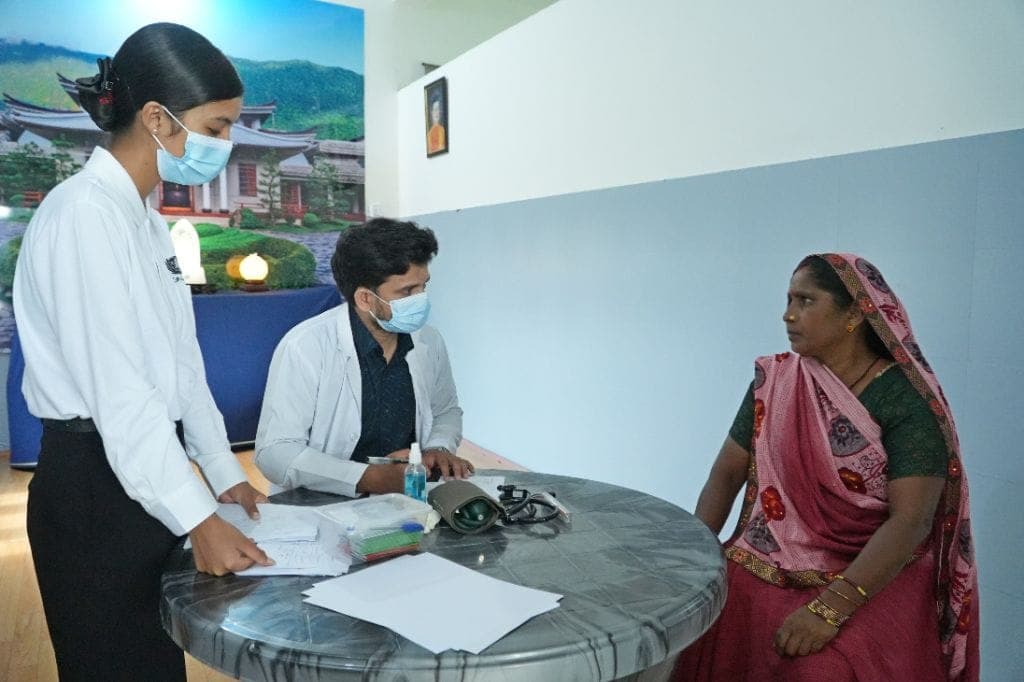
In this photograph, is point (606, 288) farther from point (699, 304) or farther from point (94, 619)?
point (94, 619)

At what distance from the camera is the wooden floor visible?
2.24 metres

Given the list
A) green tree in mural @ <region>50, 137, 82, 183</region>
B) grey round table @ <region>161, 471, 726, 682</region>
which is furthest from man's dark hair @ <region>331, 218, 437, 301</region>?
green tree in mural @ <region>50, 137, 82, 183</region>

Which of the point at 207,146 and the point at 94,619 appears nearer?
the point at 94,619

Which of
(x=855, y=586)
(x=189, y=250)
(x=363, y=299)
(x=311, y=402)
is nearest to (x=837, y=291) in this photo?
(x=855, y=586)

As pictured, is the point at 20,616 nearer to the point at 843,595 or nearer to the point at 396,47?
the point at 843,595

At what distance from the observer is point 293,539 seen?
4.06 feet

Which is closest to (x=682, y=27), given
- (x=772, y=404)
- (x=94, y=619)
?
(x=772, y=404)

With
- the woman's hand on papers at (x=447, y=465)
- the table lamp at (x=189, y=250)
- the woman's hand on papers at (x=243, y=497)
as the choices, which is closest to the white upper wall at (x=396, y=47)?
the table lamp at (x=189, y=250)

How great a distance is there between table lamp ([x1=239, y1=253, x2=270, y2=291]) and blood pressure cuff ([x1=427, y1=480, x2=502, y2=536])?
428cm

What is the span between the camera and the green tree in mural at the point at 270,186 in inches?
219

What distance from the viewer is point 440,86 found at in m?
5.14

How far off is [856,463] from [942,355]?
0.71 metres

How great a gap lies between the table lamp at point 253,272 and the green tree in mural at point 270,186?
406 mm

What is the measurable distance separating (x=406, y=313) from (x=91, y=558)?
91cm
